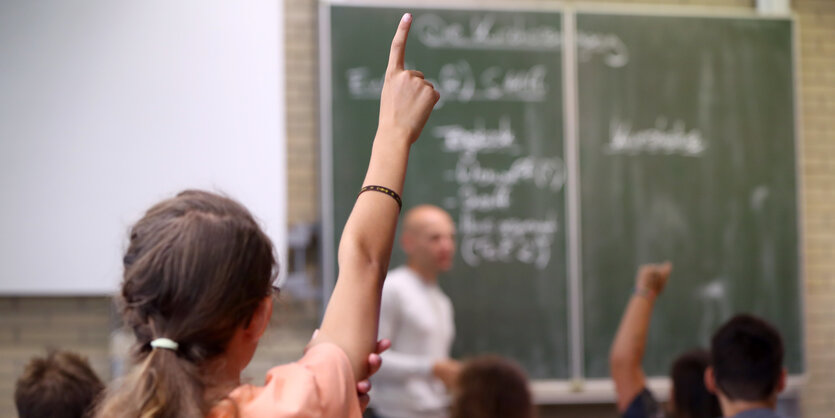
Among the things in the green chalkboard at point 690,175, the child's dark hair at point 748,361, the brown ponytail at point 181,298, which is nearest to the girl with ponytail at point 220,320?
the brown ponytail at point 181,298

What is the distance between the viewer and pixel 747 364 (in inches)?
77.4

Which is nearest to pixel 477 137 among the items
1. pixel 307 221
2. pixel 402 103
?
pixel 307 221

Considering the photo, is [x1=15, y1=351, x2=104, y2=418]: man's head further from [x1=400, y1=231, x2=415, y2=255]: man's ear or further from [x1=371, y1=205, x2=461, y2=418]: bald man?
[x1=400, y1=231, x2=415, y2=255]: man's ear

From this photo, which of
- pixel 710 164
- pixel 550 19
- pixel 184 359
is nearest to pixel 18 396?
pixel 184 359

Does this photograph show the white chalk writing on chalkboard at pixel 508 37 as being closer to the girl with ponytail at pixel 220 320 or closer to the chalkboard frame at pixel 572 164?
the chalkboard frame at pixel 572 164

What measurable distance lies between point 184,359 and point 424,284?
270cm

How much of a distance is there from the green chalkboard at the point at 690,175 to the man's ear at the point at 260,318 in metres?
3.00

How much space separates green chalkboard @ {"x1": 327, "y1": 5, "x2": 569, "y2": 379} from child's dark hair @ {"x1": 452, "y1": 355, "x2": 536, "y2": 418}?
1.33 m

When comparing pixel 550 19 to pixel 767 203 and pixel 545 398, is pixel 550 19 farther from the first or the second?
pixel 545 398

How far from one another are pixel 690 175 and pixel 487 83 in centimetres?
96

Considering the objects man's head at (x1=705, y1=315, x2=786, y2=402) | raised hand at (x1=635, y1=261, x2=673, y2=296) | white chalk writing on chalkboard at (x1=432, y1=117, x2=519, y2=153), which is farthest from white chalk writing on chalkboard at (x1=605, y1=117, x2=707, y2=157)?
man's head at (x1=705, y1=315, x2=786, y2=402)

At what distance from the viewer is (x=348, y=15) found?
12.1 feet

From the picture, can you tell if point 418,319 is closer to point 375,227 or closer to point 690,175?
point 690,175

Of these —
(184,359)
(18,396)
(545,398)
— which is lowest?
(545,398)
